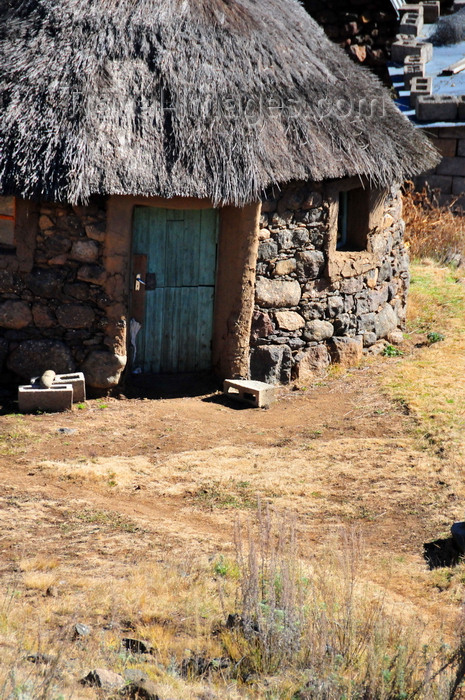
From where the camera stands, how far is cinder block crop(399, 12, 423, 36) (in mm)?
15281

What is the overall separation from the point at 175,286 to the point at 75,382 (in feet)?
4.47

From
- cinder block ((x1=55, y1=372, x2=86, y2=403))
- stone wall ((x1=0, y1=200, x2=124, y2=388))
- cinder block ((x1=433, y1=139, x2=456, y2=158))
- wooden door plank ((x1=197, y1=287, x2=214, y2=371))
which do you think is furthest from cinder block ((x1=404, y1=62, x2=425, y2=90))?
cinder block ((x1=55, y1=372, x2=86, y2=403))

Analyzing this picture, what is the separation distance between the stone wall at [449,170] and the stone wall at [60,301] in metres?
7.10

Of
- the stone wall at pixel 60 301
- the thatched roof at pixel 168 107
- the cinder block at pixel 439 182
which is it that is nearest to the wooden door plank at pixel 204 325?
the stone wall at pixel 60 301

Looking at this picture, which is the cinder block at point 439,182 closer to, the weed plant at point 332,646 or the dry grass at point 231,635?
the dry grass at point 231,635

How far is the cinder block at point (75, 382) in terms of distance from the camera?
8.11 m

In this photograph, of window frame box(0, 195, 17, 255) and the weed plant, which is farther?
window frame box(0, 195, 17, 255)

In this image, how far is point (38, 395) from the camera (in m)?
7.93

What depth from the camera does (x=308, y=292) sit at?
8859mm

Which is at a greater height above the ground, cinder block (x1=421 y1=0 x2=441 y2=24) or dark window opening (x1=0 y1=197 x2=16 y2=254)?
cinder block (x1=421 y1=0 x2=441 y2=24)

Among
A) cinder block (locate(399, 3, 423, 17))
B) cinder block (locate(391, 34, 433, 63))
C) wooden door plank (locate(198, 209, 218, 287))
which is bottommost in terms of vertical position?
wooden door plank (locate(198, 209, 218, 287))

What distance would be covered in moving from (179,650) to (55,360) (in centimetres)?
432

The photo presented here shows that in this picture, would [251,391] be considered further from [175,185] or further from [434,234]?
[434,234]

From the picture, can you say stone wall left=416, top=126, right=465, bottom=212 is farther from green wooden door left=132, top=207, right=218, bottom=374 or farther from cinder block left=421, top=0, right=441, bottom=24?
green wooden door left=132, top=207, right=218, bottom=374
